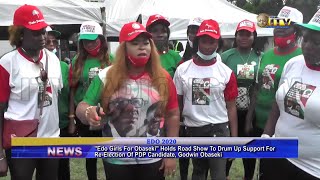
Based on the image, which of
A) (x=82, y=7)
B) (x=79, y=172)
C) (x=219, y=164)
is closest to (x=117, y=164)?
(x=219, y=164)

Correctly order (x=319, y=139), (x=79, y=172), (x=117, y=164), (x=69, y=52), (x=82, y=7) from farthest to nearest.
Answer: (x=69, y=52) → (x=82, y=7) → (x=79, y=172) → (x=117, y=164) → (x=319, y=139)

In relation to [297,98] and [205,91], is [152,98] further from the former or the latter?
[297,98]

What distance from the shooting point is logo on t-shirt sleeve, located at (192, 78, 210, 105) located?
342 cm

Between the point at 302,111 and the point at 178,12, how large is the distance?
672cm

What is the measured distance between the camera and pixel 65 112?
4.04m

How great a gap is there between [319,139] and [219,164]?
3.52 feet

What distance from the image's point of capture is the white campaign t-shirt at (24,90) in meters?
2.88

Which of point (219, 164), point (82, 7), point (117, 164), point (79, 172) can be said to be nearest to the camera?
point (117, 164)

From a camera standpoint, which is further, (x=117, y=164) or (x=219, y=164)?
(x=219, y=164)

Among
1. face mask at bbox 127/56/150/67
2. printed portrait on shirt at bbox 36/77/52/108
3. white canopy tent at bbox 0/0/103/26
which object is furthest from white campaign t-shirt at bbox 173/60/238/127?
→ white canopy tent at bbox 0/0/103/26

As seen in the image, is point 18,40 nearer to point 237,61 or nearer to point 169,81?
point 169,81

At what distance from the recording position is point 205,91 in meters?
3.43

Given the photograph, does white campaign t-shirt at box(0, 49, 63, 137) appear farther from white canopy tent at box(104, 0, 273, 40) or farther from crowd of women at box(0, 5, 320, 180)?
white canopy tent at box(104, 0, 273, 40)

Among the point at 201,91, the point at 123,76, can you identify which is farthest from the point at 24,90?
the point at 201,91
